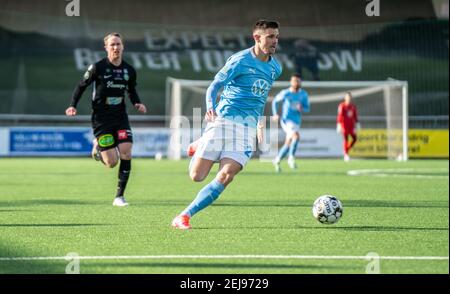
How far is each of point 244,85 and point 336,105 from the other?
24.4 meters

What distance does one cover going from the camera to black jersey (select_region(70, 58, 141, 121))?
11.1 m

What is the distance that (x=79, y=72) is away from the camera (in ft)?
129

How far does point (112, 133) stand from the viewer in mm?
11414

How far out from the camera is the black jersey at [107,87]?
11.1 meters

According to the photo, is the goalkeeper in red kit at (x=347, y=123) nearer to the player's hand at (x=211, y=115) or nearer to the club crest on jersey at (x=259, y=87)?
the club crest on jersey at (x=259, y=87)

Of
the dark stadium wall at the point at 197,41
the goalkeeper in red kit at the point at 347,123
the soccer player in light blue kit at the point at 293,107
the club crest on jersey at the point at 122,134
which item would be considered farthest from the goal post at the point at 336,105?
the club crest on jersey at the point at 122,134

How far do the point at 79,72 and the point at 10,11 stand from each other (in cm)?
462

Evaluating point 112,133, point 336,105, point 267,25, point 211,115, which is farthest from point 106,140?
point 336,105

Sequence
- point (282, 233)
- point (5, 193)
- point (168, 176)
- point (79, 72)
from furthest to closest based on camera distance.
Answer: point (79, 72) → point (168, 176) → point (5, 193) → point (282, 233)

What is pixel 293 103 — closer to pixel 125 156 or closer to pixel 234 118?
pixel 125 156

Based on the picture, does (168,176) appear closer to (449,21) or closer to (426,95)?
(426,95)

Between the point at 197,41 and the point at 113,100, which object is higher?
the point at 197,41

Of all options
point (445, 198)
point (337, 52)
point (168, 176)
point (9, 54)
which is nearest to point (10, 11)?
point (9, 54)
